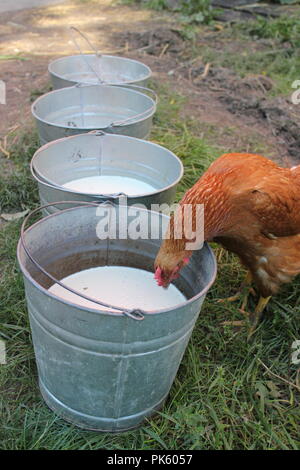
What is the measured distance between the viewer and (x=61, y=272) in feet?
7.15

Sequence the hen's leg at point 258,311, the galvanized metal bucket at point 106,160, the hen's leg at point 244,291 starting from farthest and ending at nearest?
the hen's leg at point 244,291 < the hen's leg at point 258,311 < the galvanized metal bucket at point 106,160

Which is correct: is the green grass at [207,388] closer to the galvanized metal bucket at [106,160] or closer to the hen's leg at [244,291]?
the hen's leg at [244,291]

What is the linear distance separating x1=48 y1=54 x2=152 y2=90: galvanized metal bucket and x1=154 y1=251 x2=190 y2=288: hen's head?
2409 millimetres

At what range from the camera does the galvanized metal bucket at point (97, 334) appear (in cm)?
149

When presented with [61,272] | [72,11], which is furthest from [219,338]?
[72,11]

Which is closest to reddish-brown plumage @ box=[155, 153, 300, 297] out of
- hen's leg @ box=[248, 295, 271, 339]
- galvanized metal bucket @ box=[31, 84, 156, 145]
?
hen's leg @ box=[248, 295, 271, 339]

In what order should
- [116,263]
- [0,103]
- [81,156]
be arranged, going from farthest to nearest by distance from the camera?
[0,103], [81,156], [116,263]

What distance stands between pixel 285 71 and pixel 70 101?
3705 millimetres

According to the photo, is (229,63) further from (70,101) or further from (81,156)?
(81,156)

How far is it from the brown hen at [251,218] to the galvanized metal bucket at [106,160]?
0.31m

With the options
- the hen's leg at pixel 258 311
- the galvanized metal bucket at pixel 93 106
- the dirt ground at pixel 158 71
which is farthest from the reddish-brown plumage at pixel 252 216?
the dirt ground at pixel 158 71

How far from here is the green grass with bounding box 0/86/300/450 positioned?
187 centimetres

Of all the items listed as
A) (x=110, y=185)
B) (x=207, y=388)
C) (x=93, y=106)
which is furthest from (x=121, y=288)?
(x=93, y=106)

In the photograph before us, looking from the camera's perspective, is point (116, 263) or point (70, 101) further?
point (70, 101)
